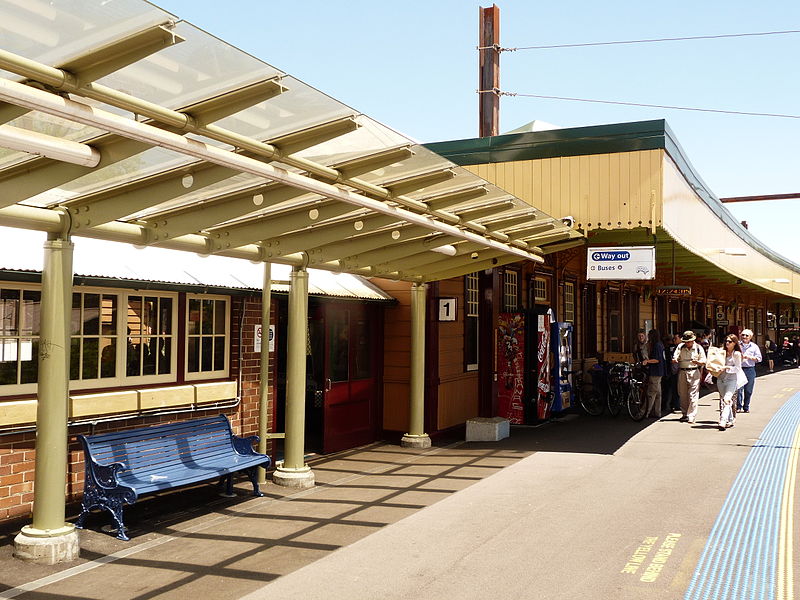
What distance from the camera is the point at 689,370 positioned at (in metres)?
14.2

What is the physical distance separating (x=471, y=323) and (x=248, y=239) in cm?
762

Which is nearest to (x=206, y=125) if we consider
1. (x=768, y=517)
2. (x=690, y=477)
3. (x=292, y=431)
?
(x=292, y=431)

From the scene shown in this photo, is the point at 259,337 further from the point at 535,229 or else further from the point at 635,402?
the point at 635,402

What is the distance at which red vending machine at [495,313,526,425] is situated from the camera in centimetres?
1434

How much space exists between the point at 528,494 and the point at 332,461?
123 inches

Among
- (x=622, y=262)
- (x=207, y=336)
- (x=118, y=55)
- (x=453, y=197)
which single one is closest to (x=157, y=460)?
(x=207, y=336)

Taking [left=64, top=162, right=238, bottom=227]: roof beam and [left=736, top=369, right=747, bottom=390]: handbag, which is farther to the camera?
[left=736, top=369, right=747, bottom=390]: handbag

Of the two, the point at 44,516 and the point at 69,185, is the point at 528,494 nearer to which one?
the point at 44,516

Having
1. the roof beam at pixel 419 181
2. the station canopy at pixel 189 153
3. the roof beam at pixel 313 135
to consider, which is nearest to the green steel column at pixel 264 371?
the station canopy at pixel 189 153

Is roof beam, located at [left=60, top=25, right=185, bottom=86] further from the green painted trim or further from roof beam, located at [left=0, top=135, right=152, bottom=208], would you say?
the green painted trim

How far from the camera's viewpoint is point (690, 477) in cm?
942

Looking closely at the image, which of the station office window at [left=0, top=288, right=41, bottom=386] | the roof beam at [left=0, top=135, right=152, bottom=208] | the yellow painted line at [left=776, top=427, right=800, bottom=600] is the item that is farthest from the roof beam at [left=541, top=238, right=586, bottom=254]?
the roof beam at [left=0, top=135, right=152, bottom=208]

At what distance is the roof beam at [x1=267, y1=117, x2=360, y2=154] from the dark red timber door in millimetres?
5384

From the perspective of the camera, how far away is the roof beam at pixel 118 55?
160 inches
